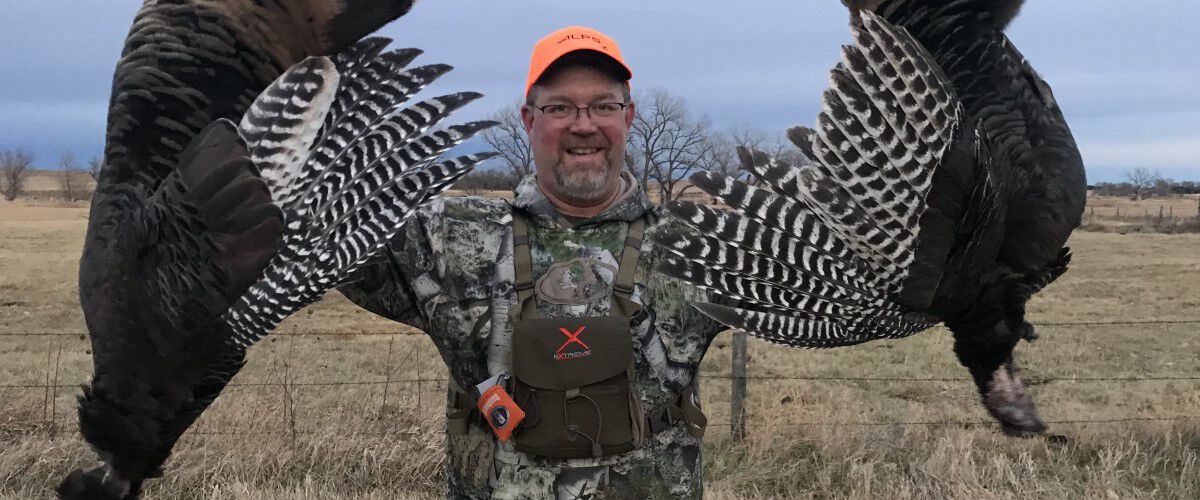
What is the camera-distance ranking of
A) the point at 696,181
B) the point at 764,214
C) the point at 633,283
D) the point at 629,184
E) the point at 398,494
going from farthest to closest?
the point at 398,494
the point at 629,184
the point at 633,283
the point at 764,214
the point at 696,181

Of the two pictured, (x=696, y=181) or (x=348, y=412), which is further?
(x=348, y=412)

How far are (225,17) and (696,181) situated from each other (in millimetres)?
1594

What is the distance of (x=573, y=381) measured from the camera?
2.67 meters

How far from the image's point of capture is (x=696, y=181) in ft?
8.01

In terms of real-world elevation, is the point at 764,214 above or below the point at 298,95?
below

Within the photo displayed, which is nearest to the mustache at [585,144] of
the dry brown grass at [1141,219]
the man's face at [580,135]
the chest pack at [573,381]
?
the man's face at [580,135]

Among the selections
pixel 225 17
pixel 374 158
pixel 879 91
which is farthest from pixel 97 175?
pixel 879 91

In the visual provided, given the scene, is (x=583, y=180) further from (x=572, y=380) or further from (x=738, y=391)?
(x=738, y=391)

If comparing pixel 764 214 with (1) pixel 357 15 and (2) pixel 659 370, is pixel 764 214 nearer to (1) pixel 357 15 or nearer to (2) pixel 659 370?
(2) pixel 659 370

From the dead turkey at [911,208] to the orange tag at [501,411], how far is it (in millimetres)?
665

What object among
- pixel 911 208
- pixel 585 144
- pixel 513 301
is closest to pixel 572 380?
pixel 513 301

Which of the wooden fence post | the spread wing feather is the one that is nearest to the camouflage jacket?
the spread wing feather

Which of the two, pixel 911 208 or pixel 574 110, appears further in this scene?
pixel 574 110

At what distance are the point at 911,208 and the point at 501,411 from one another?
1427mm
